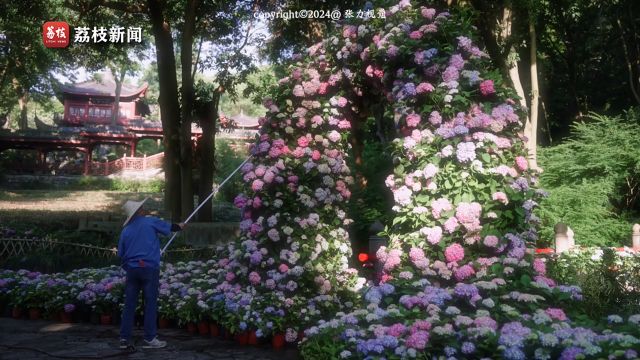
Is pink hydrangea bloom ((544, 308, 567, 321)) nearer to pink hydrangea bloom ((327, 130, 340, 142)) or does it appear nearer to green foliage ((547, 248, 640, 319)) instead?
green foliage ((547, 248, 640, 319))

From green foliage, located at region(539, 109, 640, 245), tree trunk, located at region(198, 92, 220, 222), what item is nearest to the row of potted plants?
tree trunk, located at region(198, 92, 220, 222)

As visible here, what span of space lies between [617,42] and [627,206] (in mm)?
9077

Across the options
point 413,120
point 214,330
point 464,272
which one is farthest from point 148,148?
point 464,272

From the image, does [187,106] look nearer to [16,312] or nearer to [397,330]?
[16,312]

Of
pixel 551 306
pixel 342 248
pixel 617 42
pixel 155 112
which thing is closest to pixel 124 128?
pixel 155 112

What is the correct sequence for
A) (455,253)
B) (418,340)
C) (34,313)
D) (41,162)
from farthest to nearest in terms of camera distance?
(41,162)
(34,313)
(455,253)
(418,340)

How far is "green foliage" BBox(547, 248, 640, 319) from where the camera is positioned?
601cm

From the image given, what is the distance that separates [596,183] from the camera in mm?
13961

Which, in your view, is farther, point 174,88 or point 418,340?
point 174,88

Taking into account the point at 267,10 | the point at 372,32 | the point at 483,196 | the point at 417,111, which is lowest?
the point at 483,196

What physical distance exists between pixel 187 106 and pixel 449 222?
1024 cm

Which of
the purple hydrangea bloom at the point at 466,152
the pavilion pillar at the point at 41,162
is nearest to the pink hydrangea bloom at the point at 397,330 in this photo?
the purple hydrangea bloom at the point at 466,152

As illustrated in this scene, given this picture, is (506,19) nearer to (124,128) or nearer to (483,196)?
(483,196)

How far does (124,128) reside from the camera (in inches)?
1529
